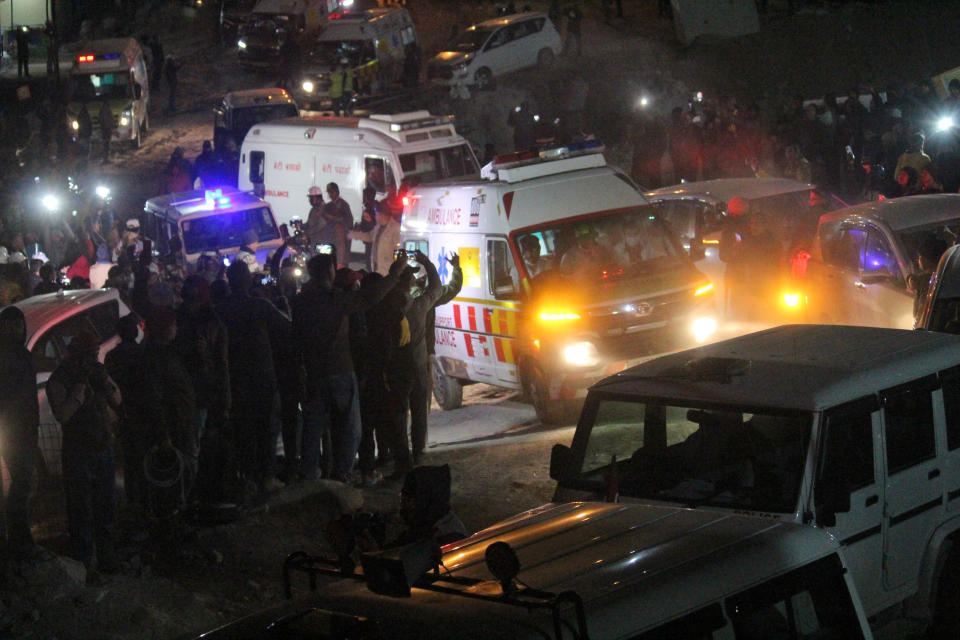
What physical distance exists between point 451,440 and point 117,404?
4727 mm

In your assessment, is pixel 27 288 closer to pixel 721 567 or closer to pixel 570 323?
pixel 570 323

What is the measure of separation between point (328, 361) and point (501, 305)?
9.74 ft

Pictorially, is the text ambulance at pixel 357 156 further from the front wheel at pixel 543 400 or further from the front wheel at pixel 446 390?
the front wheel at pixel 543 400

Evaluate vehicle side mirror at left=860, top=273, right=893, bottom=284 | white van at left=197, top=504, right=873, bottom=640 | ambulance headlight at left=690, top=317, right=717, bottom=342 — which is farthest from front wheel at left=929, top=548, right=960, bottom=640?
ambulance headlight at left=690, top=317, right=717, bottom=342

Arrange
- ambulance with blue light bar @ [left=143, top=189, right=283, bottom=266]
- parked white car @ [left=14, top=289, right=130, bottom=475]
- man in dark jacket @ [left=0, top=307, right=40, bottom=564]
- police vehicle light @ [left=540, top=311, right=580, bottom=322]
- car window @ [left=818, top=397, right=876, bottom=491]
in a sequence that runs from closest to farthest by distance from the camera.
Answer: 1. car window @ [left=818, top=397, right=876, bottom=491]
2. man in dark jacket @ [left=0, top=307, right=40, bottom=564]
3. parked white car @ [left=14, top=289, right=130, bottom=475]
4. police vehicle light @ [left=540, top=311, right=580, bottom=322]
5. ambulance with blue light bar @ [left=143, top=189, right=283, bottom=266]

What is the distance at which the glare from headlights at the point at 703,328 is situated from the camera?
12.1 m

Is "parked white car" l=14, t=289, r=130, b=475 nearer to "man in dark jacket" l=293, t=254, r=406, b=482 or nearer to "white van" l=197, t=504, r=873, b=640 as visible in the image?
"man in dark jacket" l=293, t=254, r=406, b=482

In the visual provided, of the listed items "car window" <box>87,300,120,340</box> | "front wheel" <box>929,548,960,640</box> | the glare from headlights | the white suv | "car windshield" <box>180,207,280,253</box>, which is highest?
the white suv

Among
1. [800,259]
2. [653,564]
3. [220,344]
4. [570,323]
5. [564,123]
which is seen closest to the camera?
[653,564]

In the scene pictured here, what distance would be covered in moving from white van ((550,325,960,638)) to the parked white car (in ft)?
18.3

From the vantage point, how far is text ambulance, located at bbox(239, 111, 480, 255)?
1933 cm

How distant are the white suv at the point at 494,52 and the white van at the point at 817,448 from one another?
2786 centimetres

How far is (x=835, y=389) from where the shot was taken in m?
5.77

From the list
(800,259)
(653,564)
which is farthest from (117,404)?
(800,259)
